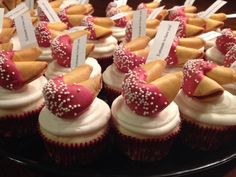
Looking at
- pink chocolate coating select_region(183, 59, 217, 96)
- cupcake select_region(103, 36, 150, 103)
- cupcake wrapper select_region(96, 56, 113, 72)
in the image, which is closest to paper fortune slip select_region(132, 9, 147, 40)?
cupcake select_region(103, 36, 150, 103)

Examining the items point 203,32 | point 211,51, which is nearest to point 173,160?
point 211,51

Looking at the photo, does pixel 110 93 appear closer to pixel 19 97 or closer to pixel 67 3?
pixel 19 97

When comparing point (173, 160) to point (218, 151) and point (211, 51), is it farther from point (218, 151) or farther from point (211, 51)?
point (211, 51)

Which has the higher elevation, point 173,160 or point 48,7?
point 48,7

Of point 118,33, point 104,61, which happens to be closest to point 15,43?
point 104,61

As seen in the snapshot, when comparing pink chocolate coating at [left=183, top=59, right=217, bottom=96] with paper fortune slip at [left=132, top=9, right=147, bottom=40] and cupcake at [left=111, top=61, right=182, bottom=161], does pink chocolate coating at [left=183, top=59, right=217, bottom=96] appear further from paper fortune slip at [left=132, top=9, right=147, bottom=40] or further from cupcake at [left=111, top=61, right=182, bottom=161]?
paper fortune slip at [left=132, top=9, right=147, bottom=40]

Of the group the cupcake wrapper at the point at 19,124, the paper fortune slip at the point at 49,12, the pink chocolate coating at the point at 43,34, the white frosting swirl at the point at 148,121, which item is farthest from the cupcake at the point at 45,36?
the white frosting swirl at the point at 148,121
